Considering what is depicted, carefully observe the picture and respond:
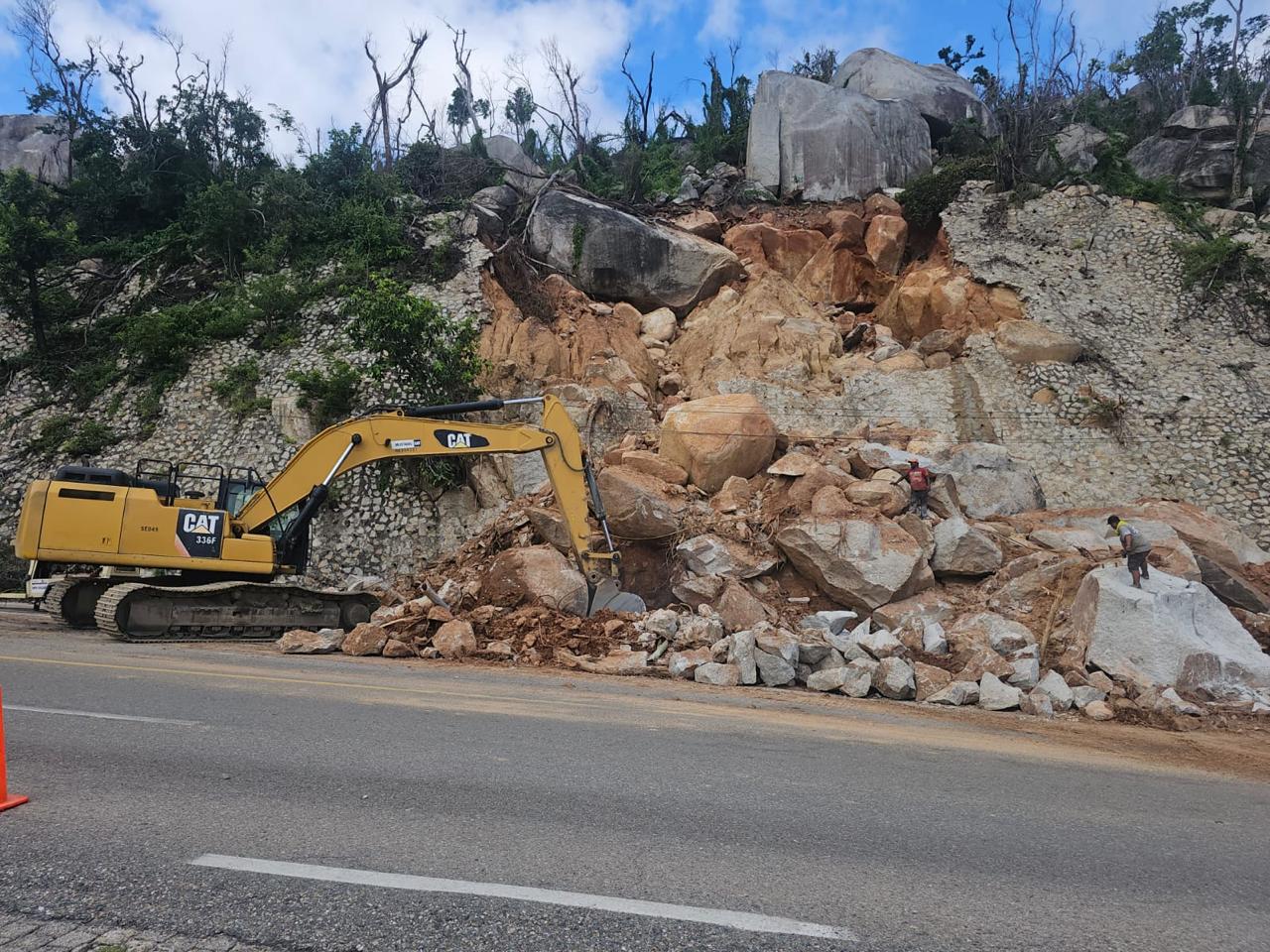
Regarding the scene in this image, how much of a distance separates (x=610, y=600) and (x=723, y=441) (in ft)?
18.6

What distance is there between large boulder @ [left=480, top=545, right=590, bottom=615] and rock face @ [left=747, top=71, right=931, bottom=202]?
908 inches

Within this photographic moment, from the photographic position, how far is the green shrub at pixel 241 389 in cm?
2245

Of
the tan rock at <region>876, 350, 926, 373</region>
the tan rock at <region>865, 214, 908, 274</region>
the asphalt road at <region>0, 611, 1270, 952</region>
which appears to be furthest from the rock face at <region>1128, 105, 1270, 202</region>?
the asphalt road at <region>0, 611, 1270, 952</region>

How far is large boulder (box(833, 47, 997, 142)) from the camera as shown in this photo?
112ft

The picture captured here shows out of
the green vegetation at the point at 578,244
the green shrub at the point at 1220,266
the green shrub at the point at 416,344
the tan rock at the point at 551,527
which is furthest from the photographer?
the green vegetation at the point at 578,244

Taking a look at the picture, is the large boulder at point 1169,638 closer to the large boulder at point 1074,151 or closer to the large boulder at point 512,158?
the large boulder at point 1074,151

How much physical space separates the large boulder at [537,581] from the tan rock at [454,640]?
1469mm

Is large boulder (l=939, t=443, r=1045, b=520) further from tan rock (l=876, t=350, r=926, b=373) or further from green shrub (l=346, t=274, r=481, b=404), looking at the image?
green shrub (l=346, t=274, r=481, b=404)

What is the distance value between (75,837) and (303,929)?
171 cm

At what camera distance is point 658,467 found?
17.3 meters

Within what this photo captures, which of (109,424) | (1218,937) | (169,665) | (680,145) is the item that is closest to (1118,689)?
(1218,937)

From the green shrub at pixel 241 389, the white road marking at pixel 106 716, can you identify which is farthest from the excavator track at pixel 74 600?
the green shrub at pixel 241 389

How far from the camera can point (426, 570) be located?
56.6 feet

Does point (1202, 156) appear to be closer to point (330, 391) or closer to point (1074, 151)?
point (1074, 151)
